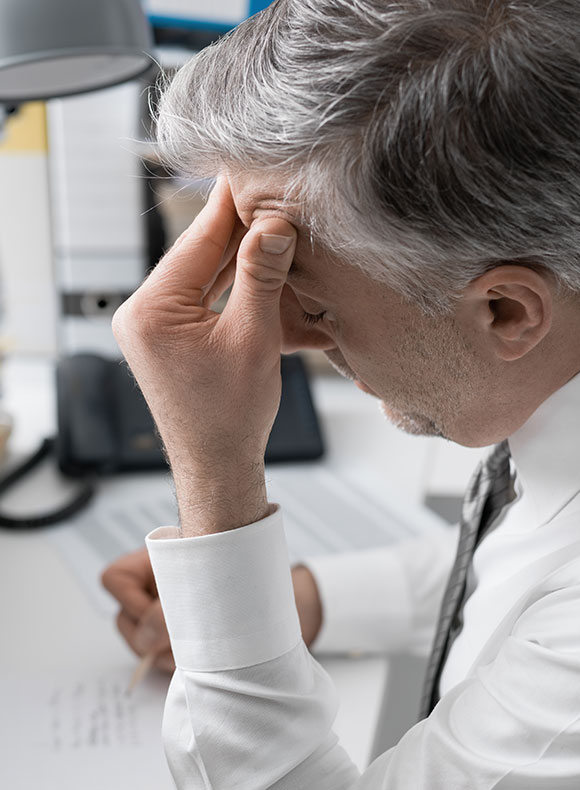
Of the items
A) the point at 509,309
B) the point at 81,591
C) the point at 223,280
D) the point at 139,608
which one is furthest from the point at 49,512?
the point at 509,309

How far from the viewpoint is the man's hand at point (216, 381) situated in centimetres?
66

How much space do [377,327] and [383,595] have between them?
414 mm

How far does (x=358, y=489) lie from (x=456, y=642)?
51 centimetres

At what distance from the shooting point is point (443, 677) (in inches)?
31.1

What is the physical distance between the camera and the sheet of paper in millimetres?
761

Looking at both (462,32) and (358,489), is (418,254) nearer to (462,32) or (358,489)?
(462,32)

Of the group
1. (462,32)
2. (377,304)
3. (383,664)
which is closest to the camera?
(462,32)

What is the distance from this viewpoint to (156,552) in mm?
688

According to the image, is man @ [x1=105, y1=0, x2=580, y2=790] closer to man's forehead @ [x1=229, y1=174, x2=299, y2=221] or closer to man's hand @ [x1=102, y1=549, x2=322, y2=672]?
man's forehead @ [x1=229, y1=174, x2=299, y2=221]

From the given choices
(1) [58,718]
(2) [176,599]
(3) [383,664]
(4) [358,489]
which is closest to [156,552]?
(2) [176,599]

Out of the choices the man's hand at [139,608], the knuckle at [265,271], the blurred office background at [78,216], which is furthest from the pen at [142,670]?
the blurred office background at [78,216]

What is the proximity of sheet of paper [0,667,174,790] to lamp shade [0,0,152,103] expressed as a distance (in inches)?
23.0

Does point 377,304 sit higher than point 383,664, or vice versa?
point 377,304

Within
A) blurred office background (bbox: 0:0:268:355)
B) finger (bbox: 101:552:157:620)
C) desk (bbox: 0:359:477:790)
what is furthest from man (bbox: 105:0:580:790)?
blurred office background (bbox: 0:0:268:355)
